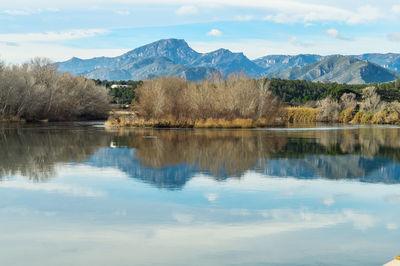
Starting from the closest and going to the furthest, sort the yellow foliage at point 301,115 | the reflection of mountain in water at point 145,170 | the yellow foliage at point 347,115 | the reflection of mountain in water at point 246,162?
the reflection of mountain in water at point 145,170, the reflection of mountain in water at point 246,162, the yellow foliage at point 347,115, the yellow foliage at point 301,115

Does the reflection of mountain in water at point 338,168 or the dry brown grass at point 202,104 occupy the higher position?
the dry brown grass at point 202,104

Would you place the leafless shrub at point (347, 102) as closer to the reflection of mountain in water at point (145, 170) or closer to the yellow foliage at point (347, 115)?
the yellow foliage at point (347, 115)

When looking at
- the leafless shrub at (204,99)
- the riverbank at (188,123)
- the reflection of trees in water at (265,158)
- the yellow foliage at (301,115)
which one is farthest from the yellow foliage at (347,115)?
the reflection of trees in water at (265,158)

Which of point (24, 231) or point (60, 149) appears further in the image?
point (60, 149)

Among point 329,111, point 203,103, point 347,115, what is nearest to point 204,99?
point 203,103

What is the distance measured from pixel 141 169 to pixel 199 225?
29.3 feet

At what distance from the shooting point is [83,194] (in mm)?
13359

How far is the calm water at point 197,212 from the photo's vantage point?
26.4 ft

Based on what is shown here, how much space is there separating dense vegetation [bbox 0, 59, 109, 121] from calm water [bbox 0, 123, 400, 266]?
49985 millimetres

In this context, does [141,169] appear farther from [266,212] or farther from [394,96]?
[394,96]

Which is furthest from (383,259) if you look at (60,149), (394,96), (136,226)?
(394,96)

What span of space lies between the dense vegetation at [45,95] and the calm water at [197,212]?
49985mm

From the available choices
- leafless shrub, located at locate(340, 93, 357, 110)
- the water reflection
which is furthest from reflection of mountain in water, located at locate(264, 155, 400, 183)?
leafless shrub, located at locate(340, 93, 357, 110)

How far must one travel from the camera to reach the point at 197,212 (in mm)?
10969
